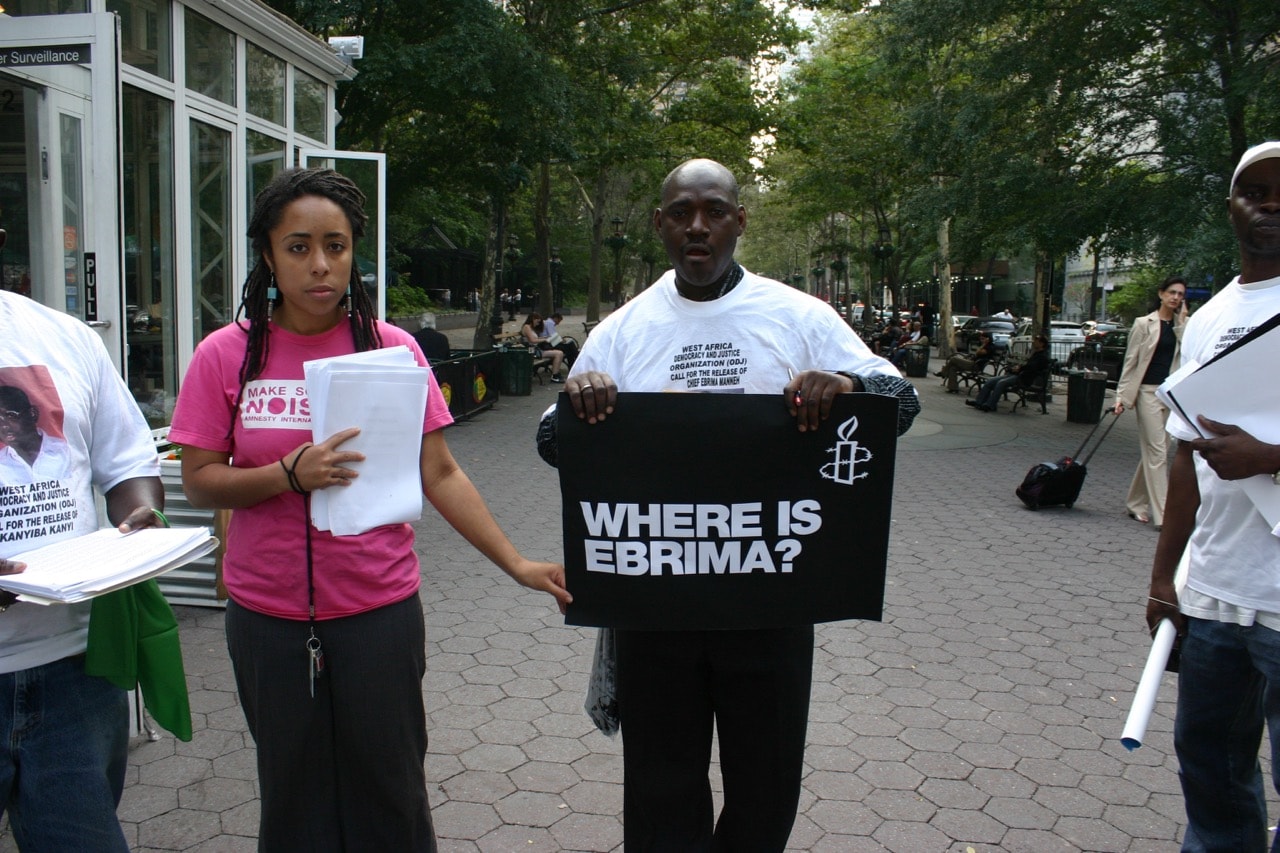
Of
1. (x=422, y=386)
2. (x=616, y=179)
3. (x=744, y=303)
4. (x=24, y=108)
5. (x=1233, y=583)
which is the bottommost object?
(x=1233, y=583)

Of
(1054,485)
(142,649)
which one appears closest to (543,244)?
(1054,485)

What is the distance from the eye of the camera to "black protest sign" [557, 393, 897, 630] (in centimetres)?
240

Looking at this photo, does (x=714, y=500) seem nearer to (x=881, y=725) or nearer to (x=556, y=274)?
(x=881, y=725)

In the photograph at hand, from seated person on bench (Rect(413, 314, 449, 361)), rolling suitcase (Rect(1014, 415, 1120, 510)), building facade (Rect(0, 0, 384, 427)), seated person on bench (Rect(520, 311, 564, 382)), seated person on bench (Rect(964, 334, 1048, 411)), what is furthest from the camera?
seated person on bench (Rect(520, 311, 564, 382))

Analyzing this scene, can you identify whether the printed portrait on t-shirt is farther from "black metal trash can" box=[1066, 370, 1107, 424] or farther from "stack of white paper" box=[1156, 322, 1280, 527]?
"black metal trash can" box=[1066, 370, 1107, 424]

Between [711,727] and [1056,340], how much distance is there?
1236 inches

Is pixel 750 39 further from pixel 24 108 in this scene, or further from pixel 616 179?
pixel 24 108

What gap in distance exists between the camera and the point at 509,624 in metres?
5.66

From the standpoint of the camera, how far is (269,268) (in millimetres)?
2402

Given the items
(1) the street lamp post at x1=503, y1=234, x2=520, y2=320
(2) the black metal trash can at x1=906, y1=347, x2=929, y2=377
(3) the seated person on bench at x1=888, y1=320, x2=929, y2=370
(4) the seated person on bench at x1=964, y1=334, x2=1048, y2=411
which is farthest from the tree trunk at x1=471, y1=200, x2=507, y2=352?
(1) the street lamp post at x1=503, y1=234, x2=520, y2=320

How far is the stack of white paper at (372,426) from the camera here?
85.7 inches

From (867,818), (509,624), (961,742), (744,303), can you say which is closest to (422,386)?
(744,303)

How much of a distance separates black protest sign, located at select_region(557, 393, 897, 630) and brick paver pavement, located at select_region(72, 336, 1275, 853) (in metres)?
1.36

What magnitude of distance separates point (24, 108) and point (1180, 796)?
7576 millimetres
